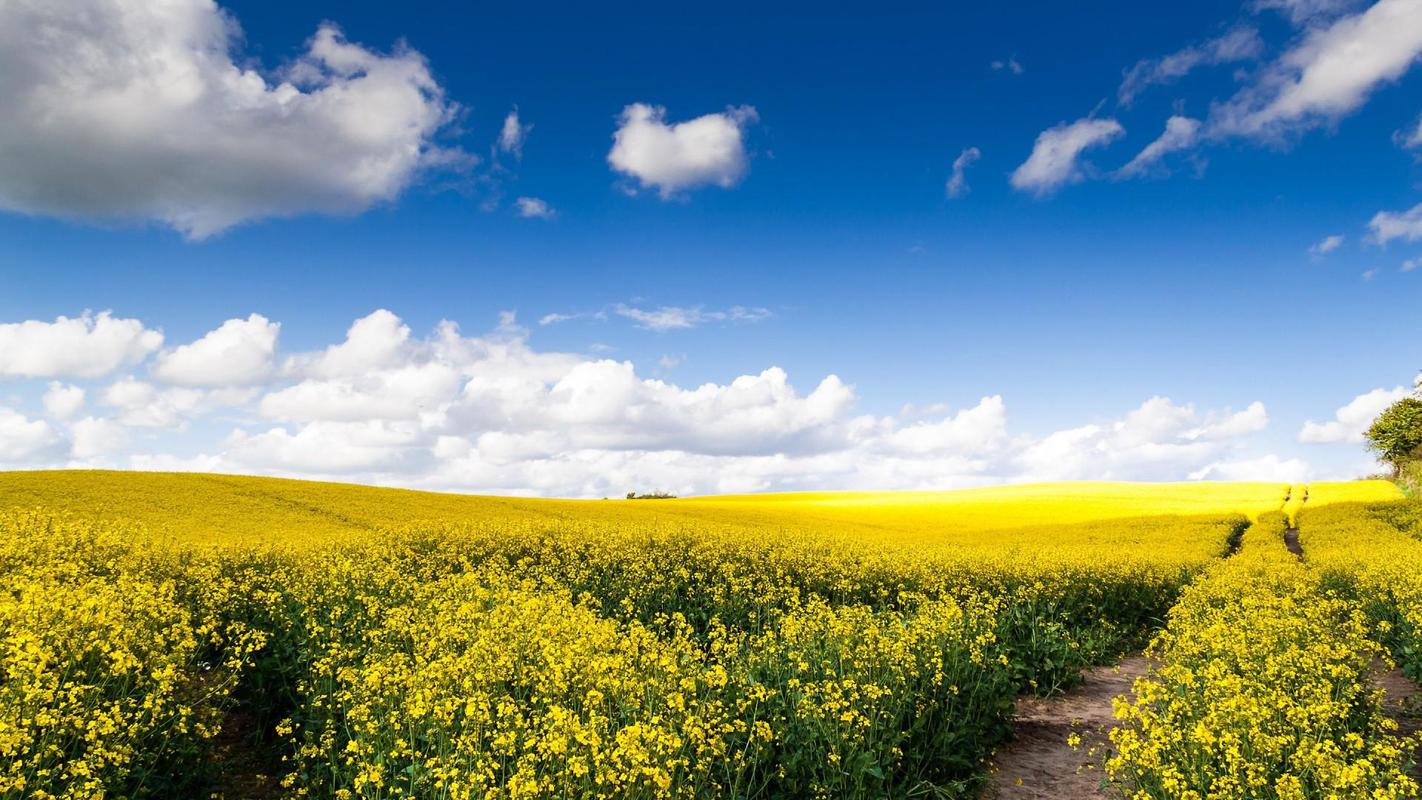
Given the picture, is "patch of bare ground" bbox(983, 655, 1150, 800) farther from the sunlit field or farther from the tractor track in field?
the tractor track in field

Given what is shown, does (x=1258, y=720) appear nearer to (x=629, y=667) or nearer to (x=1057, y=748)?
(x=1057, y=748)

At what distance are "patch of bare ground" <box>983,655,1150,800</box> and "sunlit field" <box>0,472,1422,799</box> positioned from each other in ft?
1.08

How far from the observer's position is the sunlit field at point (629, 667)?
6.41 metres

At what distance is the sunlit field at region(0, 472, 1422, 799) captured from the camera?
6.41m

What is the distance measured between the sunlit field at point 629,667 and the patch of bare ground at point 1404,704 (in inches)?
28.3

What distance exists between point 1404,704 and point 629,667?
13.1 meters

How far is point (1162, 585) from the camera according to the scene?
2022 cm

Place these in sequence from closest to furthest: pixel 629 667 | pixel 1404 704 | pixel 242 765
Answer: pixel 629 667, pixel 242 765, pixel 1404 704

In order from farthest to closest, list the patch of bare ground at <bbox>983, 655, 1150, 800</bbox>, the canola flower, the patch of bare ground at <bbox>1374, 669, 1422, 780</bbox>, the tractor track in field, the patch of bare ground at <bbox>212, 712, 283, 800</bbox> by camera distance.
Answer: the patch of bare ground at <bbox>1374, 669, 1422, 780</bbox> → the tractor track in field → the patch of bare ground at <bbox>983, 655, 1150, 800</bbox> → the patch of bare ground at <bbox>212, 712, 283, 800</bbox> → the canola flower

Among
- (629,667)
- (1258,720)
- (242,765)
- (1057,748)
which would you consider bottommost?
(1057,748)

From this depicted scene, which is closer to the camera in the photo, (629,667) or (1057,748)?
(629,667)

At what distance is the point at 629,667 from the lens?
7.48m

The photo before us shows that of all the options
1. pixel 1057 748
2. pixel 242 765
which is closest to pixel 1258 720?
pixel 1057 748

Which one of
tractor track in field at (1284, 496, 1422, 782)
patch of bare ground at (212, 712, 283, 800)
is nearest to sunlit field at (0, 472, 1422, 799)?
patch of bare ground at (212, 712, 283, 800)
